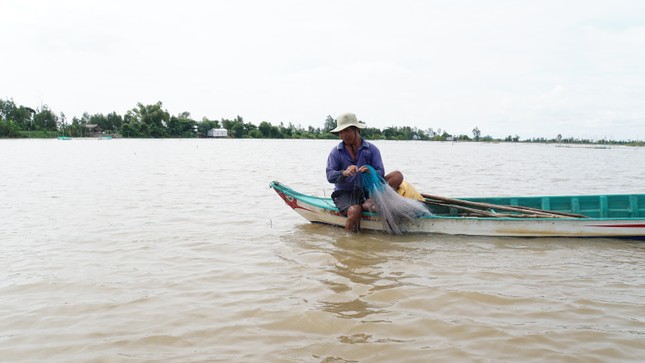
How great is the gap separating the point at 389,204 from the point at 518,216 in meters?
1.86

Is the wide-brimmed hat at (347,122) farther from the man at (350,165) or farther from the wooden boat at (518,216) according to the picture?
the wooden boat at (518,216)

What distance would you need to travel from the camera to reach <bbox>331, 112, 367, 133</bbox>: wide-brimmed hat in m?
6.19

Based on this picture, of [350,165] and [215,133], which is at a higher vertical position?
[215,133]

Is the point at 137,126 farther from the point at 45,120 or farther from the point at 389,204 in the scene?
the point at 389,204

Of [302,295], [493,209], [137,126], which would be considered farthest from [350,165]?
[137,126]

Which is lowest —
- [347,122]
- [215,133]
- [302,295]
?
[302,295]

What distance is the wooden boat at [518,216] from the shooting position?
617 cm

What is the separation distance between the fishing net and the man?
169 millimetres

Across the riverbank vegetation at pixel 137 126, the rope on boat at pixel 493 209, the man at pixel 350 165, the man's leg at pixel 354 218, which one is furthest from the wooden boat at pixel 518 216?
the riverbank vegetation at pixel 137 126

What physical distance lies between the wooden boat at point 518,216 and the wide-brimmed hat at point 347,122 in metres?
1.40

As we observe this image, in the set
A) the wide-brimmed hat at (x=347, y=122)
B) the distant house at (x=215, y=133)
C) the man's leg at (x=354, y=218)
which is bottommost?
the man's leg at (x=354, y=218)

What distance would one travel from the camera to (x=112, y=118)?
101125 millimetres

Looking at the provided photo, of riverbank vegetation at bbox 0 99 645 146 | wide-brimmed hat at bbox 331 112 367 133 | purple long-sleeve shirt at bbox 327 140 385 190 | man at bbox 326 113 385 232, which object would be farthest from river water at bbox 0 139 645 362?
riverbank vegetation at bbox 0 99 645 146

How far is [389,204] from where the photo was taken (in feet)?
21.0
